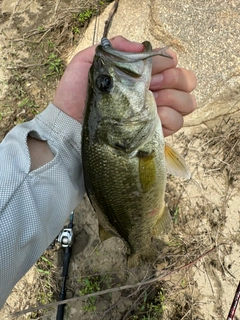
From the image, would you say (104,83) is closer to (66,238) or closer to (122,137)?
(122,137)

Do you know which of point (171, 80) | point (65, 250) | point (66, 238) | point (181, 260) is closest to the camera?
point (171, 80)

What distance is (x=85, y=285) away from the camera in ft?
11.3

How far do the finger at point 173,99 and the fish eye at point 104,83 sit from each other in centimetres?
49

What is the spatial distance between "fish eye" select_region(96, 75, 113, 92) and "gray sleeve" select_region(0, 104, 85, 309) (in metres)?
0.44

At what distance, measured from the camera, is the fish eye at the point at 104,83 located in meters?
1.70

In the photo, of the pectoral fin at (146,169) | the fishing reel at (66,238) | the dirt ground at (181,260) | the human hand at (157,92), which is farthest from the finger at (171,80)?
the fishing reel at (66,238)

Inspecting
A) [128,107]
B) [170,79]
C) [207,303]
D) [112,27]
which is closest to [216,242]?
[207,303]

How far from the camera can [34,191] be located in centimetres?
180

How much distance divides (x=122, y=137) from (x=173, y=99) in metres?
0.56

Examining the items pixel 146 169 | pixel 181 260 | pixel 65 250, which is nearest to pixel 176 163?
pixel 146 169

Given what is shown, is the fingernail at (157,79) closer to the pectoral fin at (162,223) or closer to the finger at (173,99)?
the finger at (173,99)

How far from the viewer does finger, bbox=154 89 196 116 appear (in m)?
2.12

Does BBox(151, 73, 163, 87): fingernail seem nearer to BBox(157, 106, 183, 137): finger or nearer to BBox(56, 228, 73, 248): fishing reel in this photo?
BBox(157, 106, 183, 137): finger

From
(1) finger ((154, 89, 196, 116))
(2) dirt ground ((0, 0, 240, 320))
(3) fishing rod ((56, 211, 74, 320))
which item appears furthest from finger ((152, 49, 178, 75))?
(3) fishing rod ((56, 211, 74, 320))
